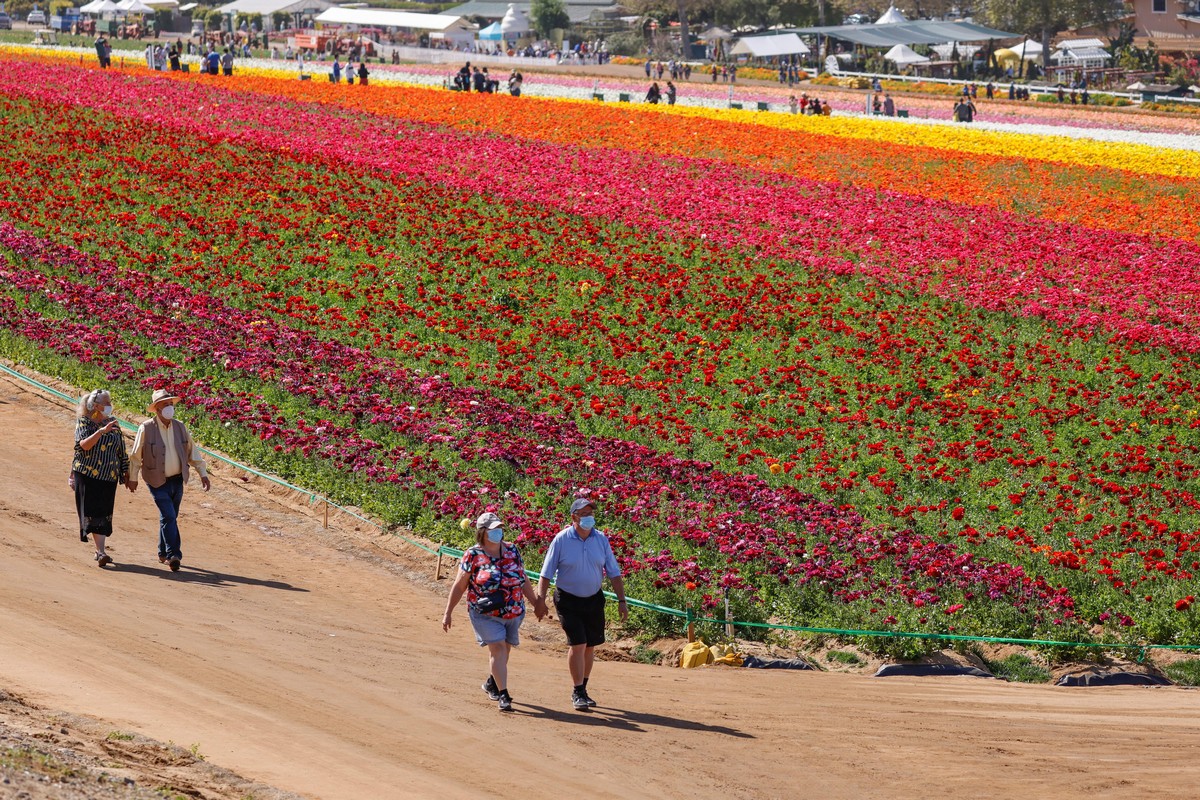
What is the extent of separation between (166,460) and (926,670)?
6.83 meters

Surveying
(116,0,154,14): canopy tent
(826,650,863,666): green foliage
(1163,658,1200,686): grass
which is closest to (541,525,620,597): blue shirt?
(826,650,863,666): green foliage

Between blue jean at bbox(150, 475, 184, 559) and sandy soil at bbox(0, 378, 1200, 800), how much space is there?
25 centimetres

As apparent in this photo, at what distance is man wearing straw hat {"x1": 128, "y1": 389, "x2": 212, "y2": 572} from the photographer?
13555mm

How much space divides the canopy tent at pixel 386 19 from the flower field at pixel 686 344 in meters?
63.1

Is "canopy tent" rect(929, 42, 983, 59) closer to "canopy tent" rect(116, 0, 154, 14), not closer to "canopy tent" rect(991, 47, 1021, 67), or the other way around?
"canopy tent" rect(991, 47, 1021, 67)

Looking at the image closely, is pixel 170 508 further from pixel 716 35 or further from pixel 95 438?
pixel 716 35

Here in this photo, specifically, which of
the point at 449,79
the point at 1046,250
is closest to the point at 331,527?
the point at 1046,250

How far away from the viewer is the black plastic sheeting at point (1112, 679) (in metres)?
13.1

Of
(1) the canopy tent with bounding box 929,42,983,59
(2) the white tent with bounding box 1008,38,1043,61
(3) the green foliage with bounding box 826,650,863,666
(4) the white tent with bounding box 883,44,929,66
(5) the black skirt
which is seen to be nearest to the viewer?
(3) the green foliage with bounding box 826,650,863,666

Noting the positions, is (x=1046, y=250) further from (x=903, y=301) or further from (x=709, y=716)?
(x=709, y=716)

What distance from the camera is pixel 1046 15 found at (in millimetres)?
88250

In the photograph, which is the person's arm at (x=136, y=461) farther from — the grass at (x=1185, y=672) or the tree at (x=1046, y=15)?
the tree at (x=1046, y=15)

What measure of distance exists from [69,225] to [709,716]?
64.5 feet

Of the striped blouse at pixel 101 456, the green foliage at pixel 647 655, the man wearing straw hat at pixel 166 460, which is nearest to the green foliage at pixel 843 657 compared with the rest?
the green foliage at pixel 647 655
